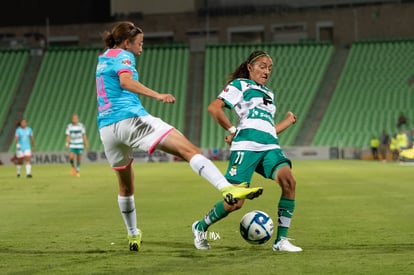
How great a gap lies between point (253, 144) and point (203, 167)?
1.26m

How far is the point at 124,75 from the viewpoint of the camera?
28.6ft

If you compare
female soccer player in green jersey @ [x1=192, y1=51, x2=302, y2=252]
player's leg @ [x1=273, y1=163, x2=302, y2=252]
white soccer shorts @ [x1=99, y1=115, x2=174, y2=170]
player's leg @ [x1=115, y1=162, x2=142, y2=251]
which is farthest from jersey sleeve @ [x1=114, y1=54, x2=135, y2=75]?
player's leg @ [x1=273, y1=163, x2=302, y2=252]

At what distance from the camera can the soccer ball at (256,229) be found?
9.22 meters

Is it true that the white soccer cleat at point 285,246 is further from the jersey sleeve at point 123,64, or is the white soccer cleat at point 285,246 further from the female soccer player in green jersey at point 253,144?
the jersey sleeve at point 123,64

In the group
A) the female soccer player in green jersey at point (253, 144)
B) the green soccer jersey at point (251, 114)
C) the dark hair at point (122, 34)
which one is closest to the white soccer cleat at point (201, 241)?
the female soccer player in green jersey at point (253, 144)

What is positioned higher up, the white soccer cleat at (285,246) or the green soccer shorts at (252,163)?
the green soccer shorts at (252,163)

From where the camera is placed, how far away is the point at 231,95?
368 inches

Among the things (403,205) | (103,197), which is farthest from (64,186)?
(403,205)

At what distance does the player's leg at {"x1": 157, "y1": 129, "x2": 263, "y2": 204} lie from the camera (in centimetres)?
775

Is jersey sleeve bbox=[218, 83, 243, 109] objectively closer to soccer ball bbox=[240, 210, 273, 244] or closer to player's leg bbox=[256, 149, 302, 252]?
player's leg bbox=[256, 149, 302, 252]

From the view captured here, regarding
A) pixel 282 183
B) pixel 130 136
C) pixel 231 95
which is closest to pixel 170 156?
pixel 231 95

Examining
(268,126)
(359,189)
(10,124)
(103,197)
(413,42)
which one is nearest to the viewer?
(268,126)

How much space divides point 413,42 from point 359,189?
38.7 meters

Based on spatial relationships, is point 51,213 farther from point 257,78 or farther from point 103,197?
point 257,78
